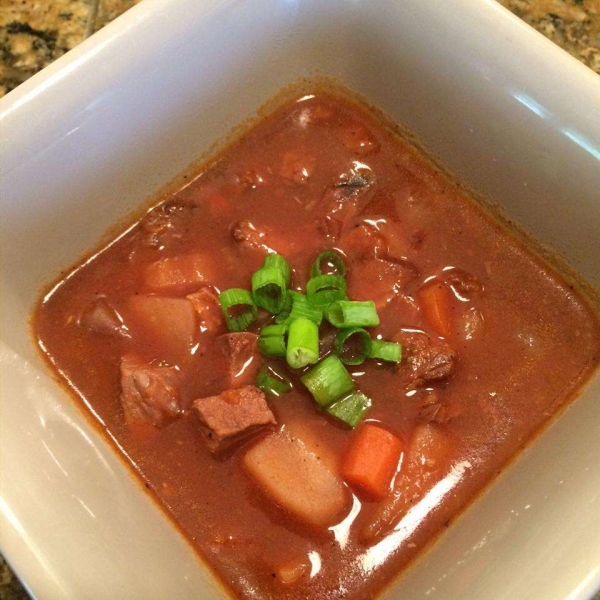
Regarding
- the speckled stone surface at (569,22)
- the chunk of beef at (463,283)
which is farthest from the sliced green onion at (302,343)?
the speckled stone surface at (569,22)

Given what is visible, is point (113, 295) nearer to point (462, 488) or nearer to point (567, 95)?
point (462, 488)

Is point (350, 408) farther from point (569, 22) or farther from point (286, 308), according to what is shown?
point (569, 22)

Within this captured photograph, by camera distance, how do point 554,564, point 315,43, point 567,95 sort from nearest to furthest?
1. point 554,564
2. point 567,95
3. point 315,43

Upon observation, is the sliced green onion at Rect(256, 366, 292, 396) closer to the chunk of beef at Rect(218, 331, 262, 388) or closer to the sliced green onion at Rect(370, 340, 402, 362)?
the chunk of beef at Rect(218, 331, 262, 388)

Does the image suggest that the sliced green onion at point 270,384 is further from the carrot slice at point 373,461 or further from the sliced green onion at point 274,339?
the carrot slice at point 373,461

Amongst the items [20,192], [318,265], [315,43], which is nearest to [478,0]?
[315,43]

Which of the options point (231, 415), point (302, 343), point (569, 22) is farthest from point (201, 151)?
point (569, 22)
